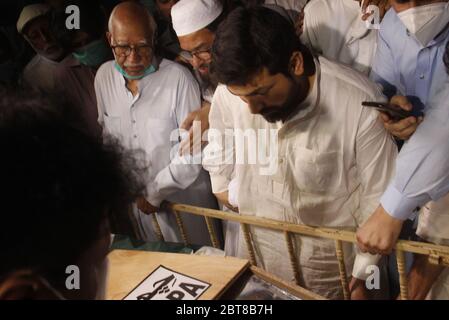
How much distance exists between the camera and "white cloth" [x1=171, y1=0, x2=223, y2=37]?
1312mm

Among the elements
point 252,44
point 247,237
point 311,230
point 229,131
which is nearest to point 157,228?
point 247,237

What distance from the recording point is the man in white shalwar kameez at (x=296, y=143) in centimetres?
117

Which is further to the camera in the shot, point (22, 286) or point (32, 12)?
point (32, 12)

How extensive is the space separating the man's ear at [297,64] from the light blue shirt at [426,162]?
1.16 ft

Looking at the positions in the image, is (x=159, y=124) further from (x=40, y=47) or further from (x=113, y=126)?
(x=40, y=47)

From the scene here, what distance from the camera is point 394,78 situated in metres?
Answer: 1.20

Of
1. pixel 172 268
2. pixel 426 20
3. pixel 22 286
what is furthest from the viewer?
pixel 172 268

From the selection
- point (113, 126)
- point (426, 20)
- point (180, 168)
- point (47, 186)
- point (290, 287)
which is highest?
point (426, 20)

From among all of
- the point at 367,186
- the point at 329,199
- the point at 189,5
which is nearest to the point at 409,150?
the point at 367,186

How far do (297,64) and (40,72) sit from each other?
3.16ft

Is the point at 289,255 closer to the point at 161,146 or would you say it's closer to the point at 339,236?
the point at 339,236

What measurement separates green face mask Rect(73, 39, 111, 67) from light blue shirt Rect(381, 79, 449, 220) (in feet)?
3.36

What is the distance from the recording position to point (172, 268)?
1.44m

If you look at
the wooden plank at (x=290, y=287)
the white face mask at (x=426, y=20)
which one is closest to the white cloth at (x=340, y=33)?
the white face mask at (x=426, y=20)
